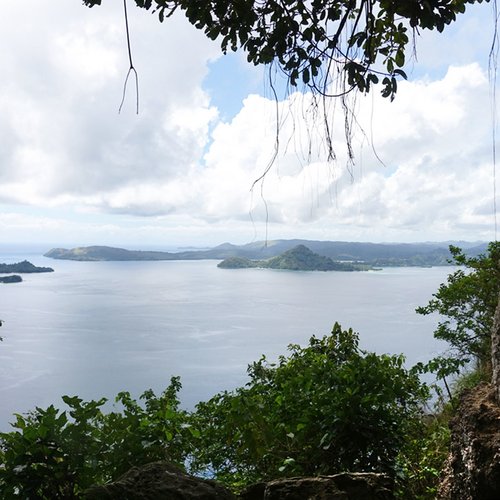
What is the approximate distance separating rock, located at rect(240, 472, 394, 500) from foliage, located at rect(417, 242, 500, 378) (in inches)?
183

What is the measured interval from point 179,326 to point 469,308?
91.1 feet

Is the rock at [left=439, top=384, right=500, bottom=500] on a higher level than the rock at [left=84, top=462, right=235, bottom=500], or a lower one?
higher

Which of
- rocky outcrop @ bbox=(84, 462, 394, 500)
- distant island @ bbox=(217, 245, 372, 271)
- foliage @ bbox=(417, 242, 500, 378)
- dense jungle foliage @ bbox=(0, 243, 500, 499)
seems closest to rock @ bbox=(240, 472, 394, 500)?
rocky outcrop @ bbox=(84, 462, 394, 500)

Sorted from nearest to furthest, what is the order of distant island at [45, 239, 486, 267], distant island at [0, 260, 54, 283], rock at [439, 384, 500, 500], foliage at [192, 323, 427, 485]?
rock at [439, 384, 500, 500], foliage at [192, 323, 427, 485], distant island at [0, 260, 54, 283], distant island at [45, 239, 486, 267]

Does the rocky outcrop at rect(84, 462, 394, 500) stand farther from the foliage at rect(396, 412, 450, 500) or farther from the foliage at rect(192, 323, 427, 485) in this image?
the foliage at rect(396, 412, 450, 500)

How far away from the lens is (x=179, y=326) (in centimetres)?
3253

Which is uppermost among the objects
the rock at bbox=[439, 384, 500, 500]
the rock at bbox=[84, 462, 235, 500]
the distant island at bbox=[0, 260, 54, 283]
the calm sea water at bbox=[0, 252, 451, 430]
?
the rock at bbox=[439, 384, 500, 500]

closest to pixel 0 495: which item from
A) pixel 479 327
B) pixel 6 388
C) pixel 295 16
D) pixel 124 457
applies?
pixel 124 457

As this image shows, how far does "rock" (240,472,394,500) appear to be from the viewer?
52.6 inches

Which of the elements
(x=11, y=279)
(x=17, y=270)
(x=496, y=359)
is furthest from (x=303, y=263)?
(x=496, y=359)

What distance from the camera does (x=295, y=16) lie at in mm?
1425

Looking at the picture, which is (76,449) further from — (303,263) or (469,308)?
(303,263)

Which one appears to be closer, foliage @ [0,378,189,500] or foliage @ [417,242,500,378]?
foliage @ [0,378,189,500]

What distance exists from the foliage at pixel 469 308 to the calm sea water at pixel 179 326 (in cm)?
790
